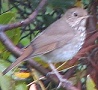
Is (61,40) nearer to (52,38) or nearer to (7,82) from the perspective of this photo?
(52,38)

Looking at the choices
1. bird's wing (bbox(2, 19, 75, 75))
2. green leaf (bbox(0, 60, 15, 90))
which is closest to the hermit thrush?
bird's wing (bbox(2, 19, 75, 75))

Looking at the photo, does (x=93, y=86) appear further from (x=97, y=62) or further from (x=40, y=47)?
(x=40, y=47)

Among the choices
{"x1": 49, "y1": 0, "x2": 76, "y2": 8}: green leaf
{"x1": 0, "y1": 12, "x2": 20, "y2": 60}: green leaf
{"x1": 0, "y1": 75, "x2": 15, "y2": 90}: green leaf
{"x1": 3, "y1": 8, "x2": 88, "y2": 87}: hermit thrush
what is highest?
{"x1": 0, "y1": 12, "x2": 20, "y2": 60}: green leaf

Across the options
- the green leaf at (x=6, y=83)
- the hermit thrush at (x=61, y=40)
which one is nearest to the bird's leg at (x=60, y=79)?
the hermit thrush at (x=61, y=40)

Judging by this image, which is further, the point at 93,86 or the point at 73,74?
the point at 73,74

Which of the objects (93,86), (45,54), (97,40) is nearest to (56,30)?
(45,54)

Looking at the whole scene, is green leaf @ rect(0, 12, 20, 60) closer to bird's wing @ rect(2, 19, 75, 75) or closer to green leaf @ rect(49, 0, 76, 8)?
bird's wing @ rect(2, 19, 75, 75)

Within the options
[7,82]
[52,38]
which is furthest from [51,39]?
[7,82]

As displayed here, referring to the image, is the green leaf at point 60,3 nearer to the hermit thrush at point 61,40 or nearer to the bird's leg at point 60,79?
the hermit thrush at point 61,40
